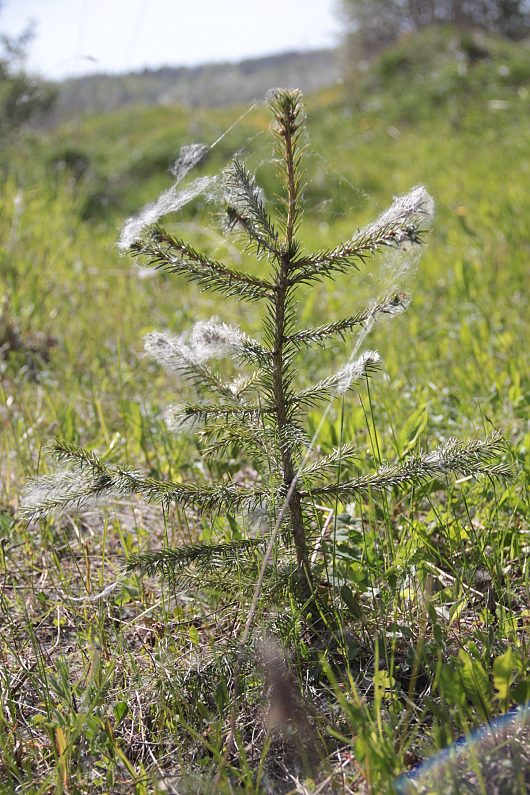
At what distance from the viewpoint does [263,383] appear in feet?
5.57

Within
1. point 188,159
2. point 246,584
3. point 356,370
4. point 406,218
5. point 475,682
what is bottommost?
point 475,682

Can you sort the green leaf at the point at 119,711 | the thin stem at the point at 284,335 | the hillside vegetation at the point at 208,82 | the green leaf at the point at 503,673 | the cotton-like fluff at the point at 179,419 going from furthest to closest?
the hillside vegetation at the point at 208,82 < the cotton-like fluff at the point at 179,419 < the green leaf at the point at 119,711 < the thin stem at the point at 284,335 < the green leaf at the point at 503,673

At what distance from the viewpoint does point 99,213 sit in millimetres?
8312

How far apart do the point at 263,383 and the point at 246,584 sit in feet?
1.58

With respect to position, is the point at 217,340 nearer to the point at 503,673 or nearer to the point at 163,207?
the point at 163,207

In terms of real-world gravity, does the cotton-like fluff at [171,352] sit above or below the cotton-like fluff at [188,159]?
below

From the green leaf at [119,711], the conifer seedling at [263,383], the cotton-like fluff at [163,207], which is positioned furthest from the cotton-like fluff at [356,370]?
the green leaf at [119,711]

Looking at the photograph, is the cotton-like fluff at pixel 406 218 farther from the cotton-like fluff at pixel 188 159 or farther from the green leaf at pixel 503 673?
the green leaf at pixel 503 673

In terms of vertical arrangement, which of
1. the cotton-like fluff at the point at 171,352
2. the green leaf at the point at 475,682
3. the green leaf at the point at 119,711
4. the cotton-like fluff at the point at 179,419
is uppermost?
the cotton-like fluff at the point at 171,352

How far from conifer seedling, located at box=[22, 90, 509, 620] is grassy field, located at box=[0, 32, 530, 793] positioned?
10 centimetres

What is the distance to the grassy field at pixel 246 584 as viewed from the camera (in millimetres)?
1445

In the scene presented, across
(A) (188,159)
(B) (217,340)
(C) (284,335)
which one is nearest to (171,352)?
(B) (217,340)

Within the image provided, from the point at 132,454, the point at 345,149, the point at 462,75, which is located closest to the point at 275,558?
the point at 132,454

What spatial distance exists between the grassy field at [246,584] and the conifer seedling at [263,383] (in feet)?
0.34
